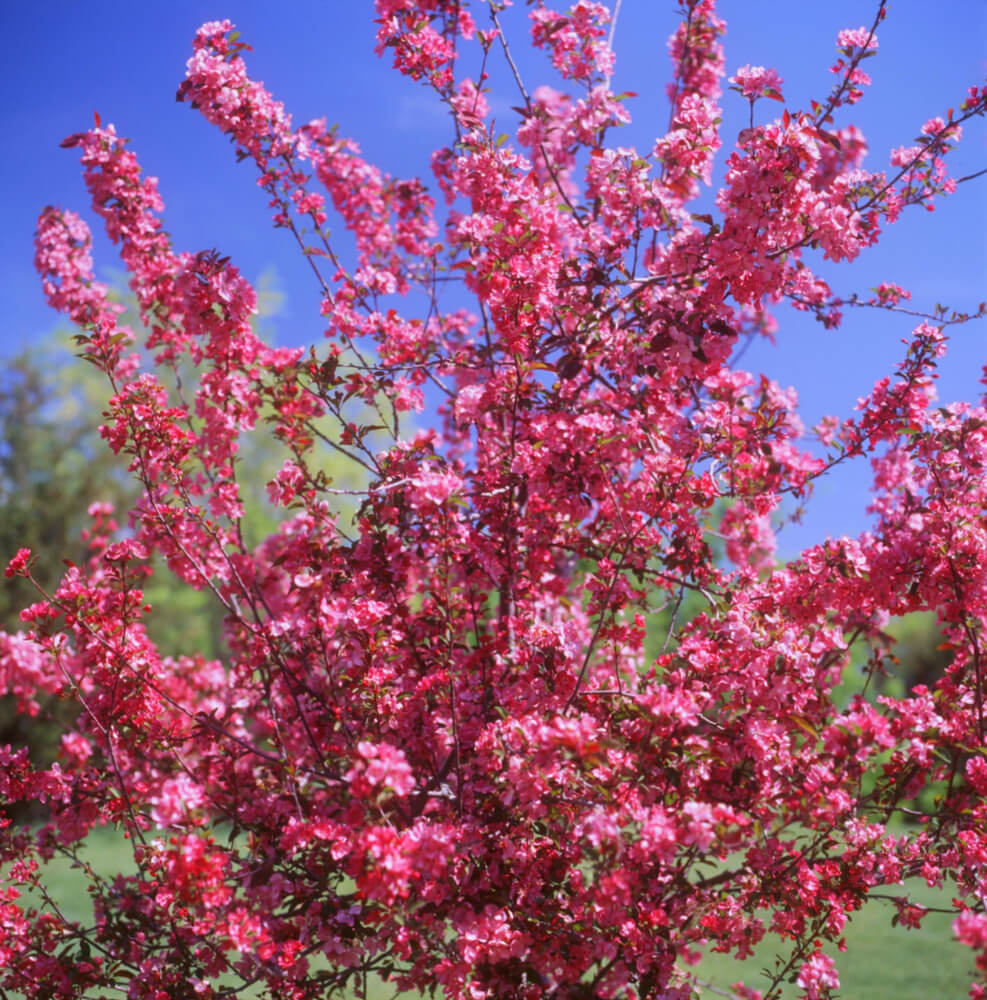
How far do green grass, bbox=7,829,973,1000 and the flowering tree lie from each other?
248 cm

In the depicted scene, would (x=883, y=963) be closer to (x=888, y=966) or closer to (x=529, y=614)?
(x=888, y=966)

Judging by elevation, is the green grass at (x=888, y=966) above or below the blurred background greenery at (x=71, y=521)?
below

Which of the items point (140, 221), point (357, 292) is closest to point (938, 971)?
point (357, 292)

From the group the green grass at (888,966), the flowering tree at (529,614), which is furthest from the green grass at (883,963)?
the flowering tree at (529,614)

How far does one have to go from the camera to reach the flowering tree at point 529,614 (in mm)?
2586

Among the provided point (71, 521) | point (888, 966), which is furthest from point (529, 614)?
point (71, 521)

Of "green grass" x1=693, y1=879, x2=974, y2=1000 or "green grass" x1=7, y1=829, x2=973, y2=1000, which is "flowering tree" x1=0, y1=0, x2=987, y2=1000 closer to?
"green grass" x1=7, y1=829, x2=973, y2=1000

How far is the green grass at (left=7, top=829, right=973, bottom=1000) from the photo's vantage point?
602 cm

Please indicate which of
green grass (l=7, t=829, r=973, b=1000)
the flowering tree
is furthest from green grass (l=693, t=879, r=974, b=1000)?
the flowering tree

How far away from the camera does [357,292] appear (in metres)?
4.08

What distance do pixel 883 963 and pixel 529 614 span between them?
226 inches

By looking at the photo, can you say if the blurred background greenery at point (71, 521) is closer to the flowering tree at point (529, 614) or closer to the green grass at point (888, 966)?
the green grass at point (888, 966)

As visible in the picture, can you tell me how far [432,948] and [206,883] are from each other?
35.5 inches

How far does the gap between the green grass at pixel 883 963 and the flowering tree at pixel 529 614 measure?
248 cm
